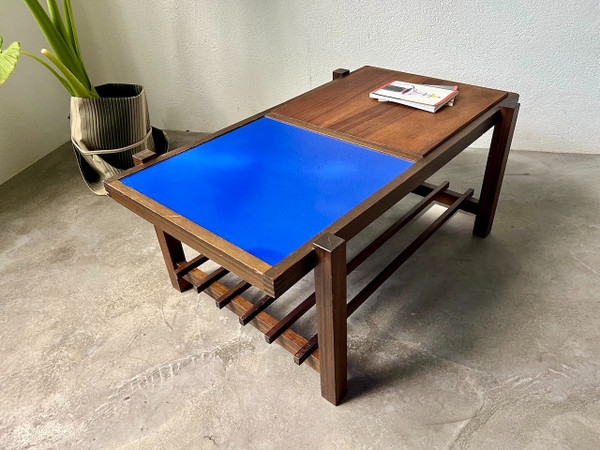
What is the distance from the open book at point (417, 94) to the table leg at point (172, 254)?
104cm

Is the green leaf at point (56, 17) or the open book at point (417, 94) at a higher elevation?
the green leaf at point (56, 17)

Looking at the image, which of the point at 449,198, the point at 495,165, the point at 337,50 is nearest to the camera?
the point at 495,165

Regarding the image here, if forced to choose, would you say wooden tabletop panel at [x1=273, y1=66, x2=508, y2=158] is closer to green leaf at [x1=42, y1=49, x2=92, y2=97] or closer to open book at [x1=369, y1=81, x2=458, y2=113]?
open book at [x1=369, y1=81, x2=458, y2=113]

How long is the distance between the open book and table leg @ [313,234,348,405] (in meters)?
0.94

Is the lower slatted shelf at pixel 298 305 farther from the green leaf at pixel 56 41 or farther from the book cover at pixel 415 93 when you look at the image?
the green leaf at pixel 56 41

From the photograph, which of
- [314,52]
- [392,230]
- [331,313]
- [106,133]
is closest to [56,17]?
[106,133]

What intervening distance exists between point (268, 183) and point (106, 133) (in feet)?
5.13

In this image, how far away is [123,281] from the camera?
209 centimetres

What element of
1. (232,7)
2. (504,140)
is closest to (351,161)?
(504,140)

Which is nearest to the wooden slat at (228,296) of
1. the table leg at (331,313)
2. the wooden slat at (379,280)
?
the wooden slat at (379,280)

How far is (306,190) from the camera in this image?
56.6 inches

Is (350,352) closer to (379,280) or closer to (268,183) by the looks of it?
(379,280)

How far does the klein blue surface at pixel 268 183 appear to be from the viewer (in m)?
1.27

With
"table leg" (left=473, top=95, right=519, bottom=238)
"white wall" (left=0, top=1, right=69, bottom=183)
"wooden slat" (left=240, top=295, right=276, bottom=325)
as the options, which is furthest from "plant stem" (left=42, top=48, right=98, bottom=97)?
"table leg" (left=473, top=95, right=519, bottom=238)
